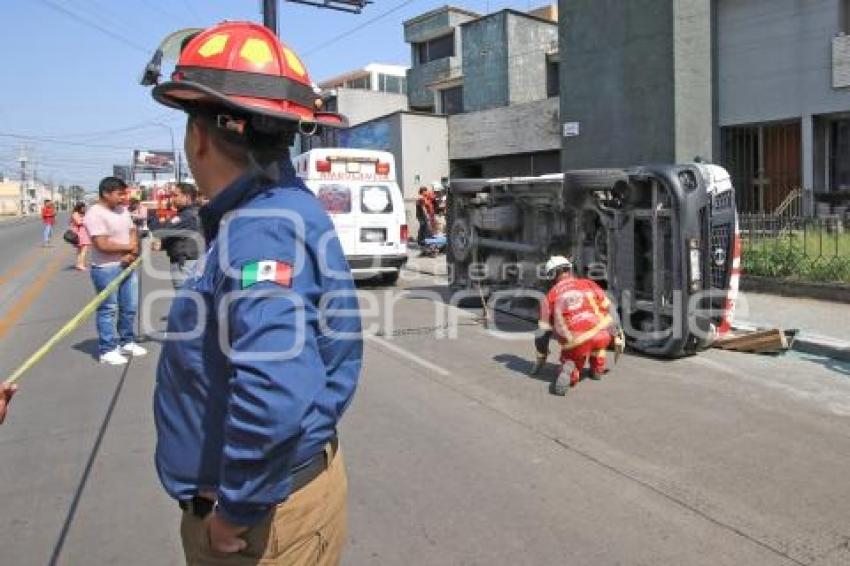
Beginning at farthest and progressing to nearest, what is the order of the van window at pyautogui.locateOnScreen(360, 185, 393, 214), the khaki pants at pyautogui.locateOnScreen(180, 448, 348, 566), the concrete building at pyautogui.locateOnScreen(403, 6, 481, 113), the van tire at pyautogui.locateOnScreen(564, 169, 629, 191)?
1. the concrete building at pyautogui.locateOnScreen(403, 6, 481, 113)
2. the van window at pyautogui.locateOnScreen(360, 185, 393, 214)
3. the van tire at pyautogui.locateOnScreen(564, 169, 629, 191)
4. the khaki pants at pyautogui.locateOnScreen(180, 448, 348, 566)

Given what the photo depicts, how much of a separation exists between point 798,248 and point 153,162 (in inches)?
3221

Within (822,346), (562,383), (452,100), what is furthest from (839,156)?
(452,100)

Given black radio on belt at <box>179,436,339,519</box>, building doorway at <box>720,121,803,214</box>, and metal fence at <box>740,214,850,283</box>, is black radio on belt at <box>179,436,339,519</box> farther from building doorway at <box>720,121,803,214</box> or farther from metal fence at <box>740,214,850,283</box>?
building doorway at <box>720,121,803,214</box>

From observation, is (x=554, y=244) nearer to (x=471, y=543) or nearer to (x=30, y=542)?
(x=471, y=543)

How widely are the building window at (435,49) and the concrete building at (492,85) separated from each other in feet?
0.18

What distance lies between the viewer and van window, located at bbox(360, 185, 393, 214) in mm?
14145

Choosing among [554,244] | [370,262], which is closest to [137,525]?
[554,244]

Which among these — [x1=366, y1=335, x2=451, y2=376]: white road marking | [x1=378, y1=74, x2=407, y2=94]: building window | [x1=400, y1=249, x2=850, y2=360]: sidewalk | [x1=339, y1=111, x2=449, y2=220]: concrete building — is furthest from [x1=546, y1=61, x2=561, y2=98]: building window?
[x1=366, y1=335, x2=451, y2=376]: white road marking

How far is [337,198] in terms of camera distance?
Answer: 14.0m

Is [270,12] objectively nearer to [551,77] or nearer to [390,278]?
[390,278]

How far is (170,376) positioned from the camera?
6.27ft

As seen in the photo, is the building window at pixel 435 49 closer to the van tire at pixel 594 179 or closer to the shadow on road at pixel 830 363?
the van tire at pixel 594 179

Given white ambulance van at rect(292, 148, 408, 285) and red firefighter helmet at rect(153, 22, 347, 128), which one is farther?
white ambulance van at rect(292, 148, 408, 285)

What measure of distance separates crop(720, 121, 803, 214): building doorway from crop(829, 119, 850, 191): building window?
635 millimetres
